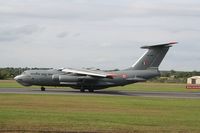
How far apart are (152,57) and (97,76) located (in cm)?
779

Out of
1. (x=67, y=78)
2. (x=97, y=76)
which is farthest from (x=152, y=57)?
(x=67, y=78)

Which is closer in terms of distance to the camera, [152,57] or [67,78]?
[67,78]

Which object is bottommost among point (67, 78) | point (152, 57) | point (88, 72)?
point (67, 78)

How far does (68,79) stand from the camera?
59938 mm

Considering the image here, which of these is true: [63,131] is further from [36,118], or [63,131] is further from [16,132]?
[36,118]

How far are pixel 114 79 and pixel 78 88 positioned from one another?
5.07m

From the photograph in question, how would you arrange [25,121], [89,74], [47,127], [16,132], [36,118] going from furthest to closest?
[89,74] → [36,118] → [25,121] → [47,127] → [16,132]

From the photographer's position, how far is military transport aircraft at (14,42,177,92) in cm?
6015

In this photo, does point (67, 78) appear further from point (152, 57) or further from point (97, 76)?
point (152, 57)

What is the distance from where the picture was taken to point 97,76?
59.5m

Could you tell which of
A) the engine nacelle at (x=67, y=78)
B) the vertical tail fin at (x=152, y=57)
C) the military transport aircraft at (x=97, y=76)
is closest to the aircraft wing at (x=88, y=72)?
the military transport aircraft at (x=97, y=76)

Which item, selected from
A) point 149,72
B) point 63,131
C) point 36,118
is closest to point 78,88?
point 149,72

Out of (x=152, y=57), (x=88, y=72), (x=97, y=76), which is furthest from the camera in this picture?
(x=152, y=57)

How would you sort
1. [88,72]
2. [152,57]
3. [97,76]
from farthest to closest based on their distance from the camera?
[152,57] < [88,72] < [97,76]
